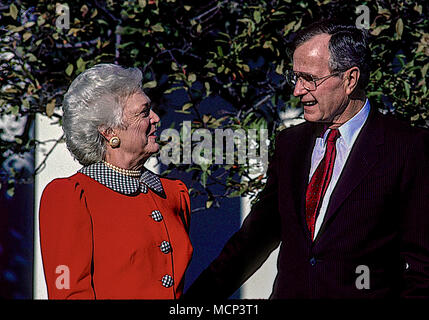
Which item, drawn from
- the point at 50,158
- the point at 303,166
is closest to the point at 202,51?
the point at 50,158

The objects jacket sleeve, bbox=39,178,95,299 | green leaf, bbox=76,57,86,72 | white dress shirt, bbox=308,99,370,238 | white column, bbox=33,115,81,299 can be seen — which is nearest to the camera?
jacket sleeve, bbox=39,178,95,299

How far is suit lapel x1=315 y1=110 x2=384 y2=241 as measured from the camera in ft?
8.74

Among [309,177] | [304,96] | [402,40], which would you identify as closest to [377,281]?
[309,177]

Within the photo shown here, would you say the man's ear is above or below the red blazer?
above

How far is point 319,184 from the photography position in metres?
2.79

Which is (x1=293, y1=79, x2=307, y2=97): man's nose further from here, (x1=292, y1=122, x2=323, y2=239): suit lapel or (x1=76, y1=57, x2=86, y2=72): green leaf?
(x1=76, y1=57, x2=86, y2=72): green leaf

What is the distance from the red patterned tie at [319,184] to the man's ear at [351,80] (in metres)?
0.21

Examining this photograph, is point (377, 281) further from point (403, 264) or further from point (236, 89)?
point (236, 89)

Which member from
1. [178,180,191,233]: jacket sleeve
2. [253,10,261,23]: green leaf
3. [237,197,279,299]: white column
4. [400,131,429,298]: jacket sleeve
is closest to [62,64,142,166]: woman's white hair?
[178,180,191,233]: jacket sleeve

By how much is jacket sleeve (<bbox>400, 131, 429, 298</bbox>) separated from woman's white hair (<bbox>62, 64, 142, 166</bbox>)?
123 centimetres

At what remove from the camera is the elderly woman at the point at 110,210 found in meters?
2.52

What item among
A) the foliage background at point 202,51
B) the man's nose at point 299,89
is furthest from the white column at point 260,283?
the man's nose at point 299,89

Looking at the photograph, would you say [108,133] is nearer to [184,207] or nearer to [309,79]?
[184,207]
